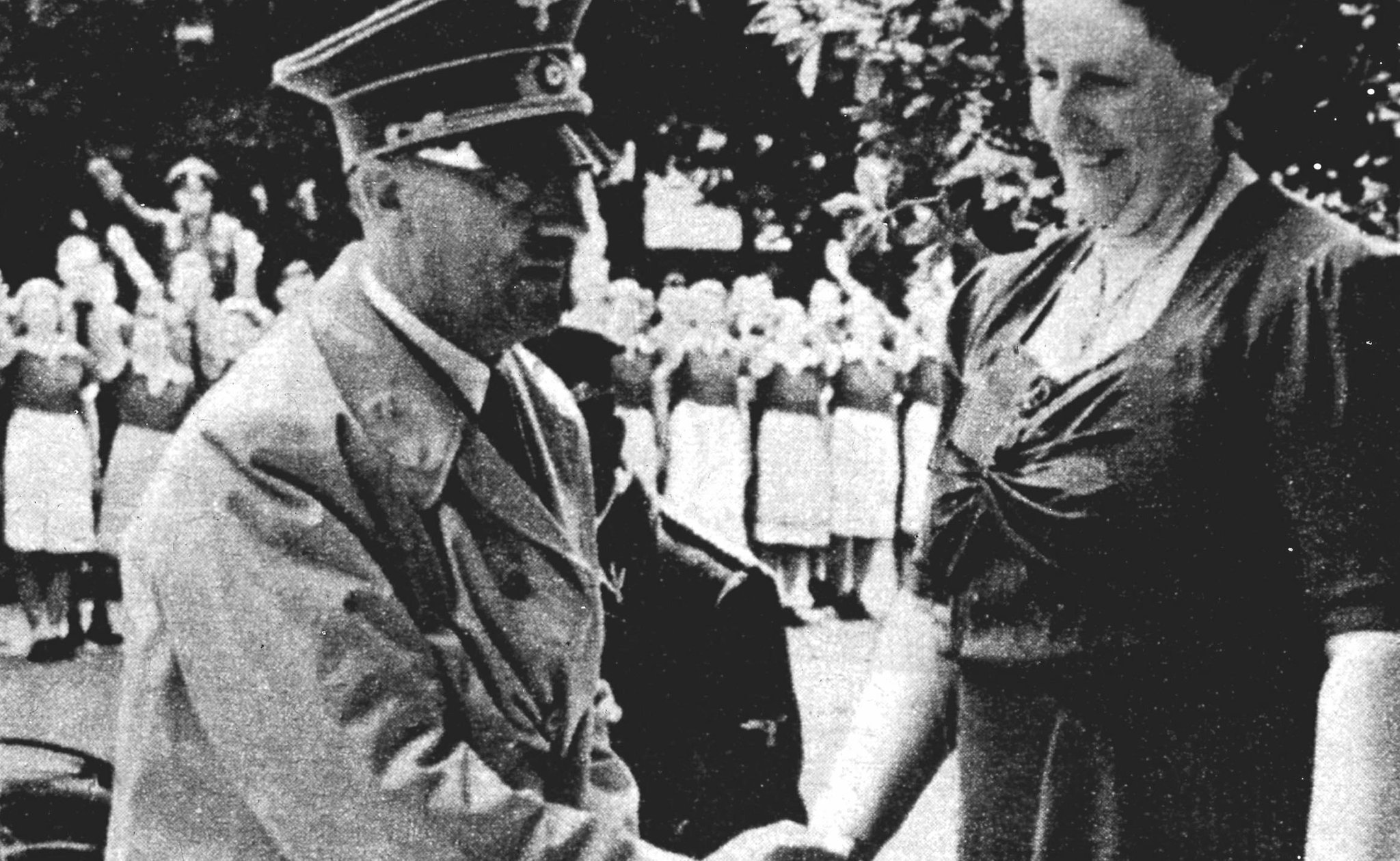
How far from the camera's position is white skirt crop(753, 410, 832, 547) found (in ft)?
23.5

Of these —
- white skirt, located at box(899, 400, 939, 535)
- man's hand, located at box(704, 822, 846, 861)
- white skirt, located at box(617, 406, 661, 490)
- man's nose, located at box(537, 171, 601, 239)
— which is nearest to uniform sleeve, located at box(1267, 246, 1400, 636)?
man's hand, located at box(704, 822, 846, 861)

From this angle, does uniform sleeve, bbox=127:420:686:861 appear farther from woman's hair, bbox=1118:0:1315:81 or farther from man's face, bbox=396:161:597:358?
woman's hair, bbox=1118:0:1315:81

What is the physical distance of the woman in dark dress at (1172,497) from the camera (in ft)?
3.87

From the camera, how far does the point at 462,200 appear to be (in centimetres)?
160

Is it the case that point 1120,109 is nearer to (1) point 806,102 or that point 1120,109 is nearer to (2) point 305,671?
(2) point 305,671

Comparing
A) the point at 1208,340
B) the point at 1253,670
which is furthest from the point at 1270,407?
the point at 1253,670

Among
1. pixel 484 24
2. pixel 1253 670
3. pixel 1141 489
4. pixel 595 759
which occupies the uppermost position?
pixel 484 24

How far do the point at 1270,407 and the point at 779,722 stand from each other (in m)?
1.55

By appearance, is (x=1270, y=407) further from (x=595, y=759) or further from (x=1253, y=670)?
(x=595, y=759)

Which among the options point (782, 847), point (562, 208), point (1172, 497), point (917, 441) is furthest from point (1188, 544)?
point (917, 441)

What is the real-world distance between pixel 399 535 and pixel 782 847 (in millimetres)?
459

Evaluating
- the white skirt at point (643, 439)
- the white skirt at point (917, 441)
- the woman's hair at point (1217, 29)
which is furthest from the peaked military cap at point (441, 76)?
the white skirt at point (917, 441)

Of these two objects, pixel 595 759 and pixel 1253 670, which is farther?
pixel 595 759

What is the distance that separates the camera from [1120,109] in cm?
135
